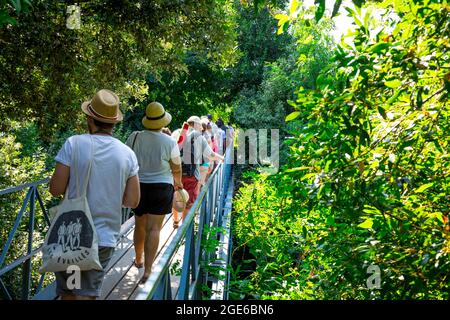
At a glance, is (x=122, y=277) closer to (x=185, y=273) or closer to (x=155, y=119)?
(x=155, y=119)

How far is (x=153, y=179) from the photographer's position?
5281mm

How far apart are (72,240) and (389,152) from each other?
5.64 ft

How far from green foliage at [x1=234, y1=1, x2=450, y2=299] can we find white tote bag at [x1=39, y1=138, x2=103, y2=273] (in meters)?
1.21

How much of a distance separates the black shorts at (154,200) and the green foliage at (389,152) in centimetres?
183

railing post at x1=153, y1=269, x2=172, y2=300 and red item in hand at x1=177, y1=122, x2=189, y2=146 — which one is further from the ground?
red item in hand at x1=177, y1=122, x2=189, y2=146

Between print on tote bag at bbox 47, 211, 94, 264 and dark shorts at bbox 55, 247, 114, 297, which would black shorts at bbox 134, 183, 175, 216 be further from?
print on tote bag at bbox 47, 211, 94, 264

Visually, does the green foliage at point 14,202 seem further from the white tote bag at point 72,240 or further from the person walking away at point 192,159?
the white tote bag at point 72,240

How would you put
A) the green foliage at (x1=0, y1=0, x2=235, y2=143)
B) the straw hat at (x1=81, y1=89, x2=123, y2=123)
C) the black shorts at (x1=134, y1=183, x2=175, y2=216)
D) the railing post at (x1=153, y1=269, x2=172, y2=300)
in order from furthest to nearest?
the green foliage at (x1=0, y1=0, x2=235, y2=143) → the black shorts at (x1=134, y1=183, x2=175, y2=216) → the straw hat at (x1=81, y1=89, x2=123, y2=123) → the railing post at (x1=153, y1=269, x2=172, y2=300)

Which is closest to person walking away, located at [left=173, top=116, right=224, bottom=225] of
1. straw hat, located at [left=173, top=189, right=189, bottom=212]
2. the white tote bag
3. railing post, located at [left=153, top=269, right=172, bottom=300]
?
straw hat, located at [left=173, top=189, right=189, bottom=212]

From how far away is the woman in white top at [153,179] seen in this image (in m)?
5.23

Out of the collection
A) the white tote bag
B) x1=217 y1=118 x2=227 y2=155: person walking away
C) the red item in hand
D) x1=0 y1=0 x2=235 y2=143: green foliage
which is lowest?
the white tote bag

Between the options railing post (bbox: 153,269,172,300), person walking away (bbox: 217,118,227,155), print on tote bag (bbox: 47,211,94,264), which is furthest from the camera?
person walking away (bbox: 217,118,227,155)

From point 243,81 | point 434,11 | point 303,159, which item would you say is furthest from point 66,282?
point 243,81

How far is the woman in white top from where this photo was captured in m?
5.23
